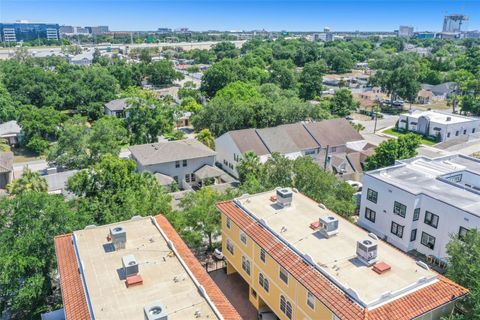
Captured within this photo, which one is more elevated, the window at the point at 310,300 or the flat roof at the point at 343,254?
the flat roof at the point at 343,254

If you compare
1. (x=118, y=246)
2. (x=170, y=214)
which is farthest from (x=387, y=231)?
(x=118, y=246)

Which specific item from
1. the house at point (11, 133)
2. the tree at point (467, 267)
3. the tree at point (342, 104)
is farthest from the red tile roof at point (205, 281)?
the tree at point (342, 104)

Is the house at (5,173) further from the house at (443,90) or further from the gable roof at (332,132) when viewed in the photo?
the house at (443,90)

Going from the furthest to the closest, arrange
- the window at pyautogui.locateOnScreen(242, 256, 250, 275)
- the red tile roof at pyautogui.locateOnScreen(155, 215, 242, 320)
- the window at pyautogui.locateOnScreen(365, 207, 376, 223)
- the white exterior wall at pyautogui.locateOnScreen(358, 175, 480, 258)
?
the window at pyautogui.locateOnScreen(365, 207, 376, 223) < the white exterior wall at pyautogui.locateOnScreen(358, 175, 480, 258) < the window at pyautogui.locateOnScreen(242, 256, 250, 275) < the red tile roof at pyautogui.locateOnScreen(155, 215, 242, 320)

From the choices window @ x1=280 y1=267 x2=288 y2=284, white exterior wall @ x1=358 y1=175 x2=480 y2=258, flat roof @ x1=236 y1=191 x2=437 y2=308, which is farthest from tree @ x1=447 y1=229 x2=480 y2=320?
window @ x1=280 y1=267 x2=288 y2=284

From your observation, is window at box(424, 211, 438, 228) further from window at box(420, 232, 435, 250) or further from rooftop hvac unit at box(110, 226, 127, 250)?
rooftop hvac unit at box(110, 226, 127, 250)

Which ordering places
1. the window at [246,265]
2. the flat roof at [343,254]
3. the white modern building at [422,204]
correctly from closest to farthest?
the flat roof at [343,254] < the window at [246,265] < the white modern building at [422,204]

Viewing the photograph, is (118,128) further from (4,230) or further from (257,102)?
(4,230)

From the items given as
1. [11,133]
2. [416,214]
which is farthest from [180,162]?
[11,133]
